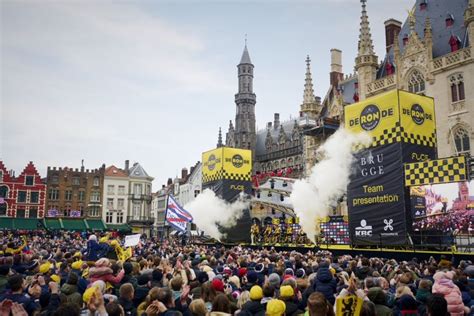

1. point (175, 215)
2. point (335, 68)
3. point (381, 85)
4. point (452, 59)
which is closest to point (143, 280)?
point (175, 215)

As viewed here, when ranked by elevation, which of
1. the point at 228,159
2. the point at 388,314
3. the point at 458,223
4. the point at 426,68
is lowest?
the point at 388,314

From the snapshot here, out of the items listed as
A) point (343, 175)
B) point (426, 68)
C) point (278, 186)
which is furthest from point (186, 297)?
point (278, 186)

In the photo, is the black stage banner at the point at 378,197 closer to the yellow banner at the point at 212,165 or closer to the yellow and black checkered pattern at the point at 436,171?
the yellow and black checkered pattern at the point at 436,171

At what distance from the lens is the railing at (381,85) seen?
36131 millimetres

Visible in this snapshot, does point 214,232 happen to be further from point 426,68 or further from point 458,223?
point 426,68

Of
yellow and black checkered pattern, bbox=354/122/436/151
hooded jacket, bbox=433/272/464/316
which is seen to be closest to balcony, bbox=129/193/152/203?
yellow and black checkered pattern, bbox=354/122/436/151

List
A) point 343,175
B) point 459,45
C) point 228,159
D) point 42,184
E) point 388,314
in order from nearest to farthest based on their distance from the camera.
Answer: point 388,314, point 343,175, point 459,45, point 228,159, point 42,184

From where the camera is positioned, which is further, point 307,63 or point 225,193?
point 307,63

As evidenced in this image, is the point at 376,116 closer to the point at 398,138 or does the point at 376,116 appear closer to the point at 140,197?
the point at 398,138

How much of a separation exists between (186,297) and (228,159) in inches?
1116

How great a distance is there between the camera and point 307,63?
49938mm

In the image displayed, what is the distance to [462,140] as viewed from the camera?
Answer: 2997 centimetres

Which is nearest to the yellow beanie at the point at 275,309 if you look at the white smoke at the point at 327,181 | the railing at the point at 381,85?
the white smoke at the point at 327,181

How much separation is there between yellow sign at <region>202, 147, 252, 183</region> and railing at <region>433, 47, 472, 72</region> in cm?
1786
